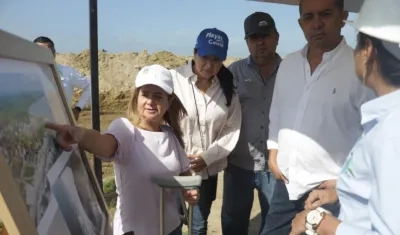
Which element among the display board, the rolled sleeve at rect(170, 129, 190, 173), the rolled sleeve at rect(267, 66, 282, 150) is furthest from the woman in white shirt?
the display board

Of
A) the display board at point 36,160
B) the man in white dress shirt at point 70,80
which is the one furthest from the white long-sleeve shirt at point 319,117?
the man in white dress shirt at point 70,80

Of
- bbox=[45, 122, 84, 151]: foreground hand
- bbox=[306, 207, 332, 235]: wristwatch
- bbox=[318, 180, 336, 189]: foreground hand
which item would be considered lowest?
bbox=[318, 180, 336, 189]: foreground hand

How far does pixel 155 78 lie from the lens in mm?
2256

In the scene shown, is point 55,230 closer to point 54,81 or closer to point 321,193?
point 54,81

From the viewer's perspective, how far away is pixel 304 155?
2.46 m

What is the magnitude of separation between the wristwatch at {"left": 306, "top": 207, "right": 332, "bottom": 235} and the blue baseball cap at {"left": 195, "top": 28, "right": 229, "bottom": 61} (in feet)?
4.87

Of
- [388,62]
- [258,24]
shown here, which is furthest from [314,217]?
[258,24]

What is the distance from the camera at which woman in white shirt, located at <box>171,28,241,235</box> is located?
3.07 metres

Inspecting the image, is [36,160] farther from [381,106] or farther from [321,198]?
[321,198]

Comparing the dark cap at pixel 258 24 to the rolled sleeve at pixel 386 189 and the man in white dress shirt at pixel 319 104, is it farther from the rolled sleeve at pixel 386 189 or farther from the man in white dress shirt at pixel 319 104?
the rolled sleeve at pixel 386 189

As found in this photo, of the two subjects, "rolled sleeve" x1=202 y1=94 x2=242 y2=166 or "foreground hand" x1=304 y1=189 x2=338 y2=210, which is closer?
"foreground hand" x1=304 y1=189 x2=338 y2=210

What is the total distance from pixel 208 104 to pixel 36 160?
1859 millimetres

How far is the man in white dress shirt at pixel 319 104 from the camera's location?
91.5 inches

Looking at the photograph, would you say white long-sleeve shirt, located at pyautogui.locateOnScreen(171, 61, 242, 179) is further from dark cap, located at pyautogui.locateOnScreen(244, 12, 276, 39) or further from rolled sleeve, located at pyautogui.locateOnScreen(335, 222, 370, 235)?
rolled sleeve, located at pyautogui.locateOnScreen(335, 222, 370, 235)
